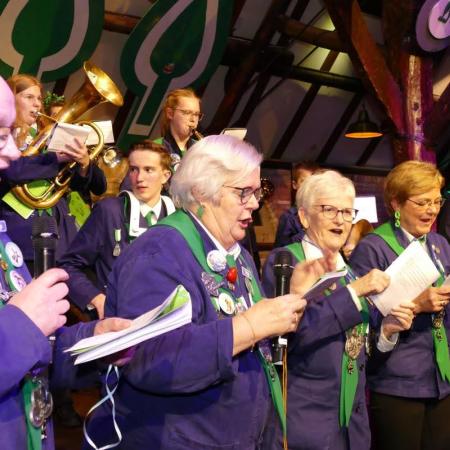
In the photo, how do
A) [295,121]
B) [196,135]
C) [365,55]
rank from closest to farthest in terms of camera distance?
[196,135]
[365,55]
[295,121]

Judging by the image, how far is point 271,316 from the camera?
1647 millimetres

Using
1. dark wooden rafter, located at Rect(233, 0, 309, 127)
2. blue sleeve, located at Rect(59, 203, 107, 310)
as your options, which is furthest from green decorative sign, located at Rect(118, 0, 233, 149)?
blue sleeve, located at Rect(59, 203, 107, 310)

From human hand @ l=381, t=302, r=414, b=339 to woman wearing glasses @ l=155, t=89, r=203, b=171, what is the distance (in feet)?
6.35

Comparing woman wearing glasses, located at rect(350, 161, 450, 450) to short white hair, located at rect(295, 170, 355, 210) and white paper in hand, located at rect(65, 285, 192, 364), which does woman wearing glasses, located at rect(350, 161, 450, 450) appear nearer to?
short white hair, located at rect(295, 170, 355, 210)

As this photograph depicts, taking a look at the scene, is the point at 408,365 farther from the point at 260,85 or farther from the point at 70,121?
the point at 260,85

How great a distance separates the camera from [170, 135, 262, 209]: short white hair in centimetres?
190

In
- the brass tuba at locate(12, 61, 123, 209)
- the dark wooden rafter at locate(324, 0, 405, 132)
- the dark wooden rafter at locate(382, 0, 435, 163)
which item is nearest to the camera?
the brass tuba at locate(12, 61, 123, 209)

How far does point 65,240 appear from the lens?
12.7 ft

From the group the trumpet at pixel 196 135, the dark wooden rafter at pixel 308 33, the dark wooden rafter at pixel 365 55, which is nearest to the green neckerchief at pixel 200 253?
the trumpet at pixel 196 135

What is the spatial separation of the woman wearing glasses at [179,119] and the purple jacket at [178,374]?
7.88 ft

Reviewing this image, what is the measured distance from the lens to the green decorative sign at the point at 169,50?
7539 millimetres

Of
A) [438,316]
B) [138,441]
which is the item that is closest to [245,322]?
[138,441]

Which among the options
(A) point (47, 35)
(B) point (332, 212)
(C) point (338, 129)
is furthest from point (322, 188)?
(C) point (338, 129)

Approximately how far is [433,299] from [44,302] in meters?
1.92
